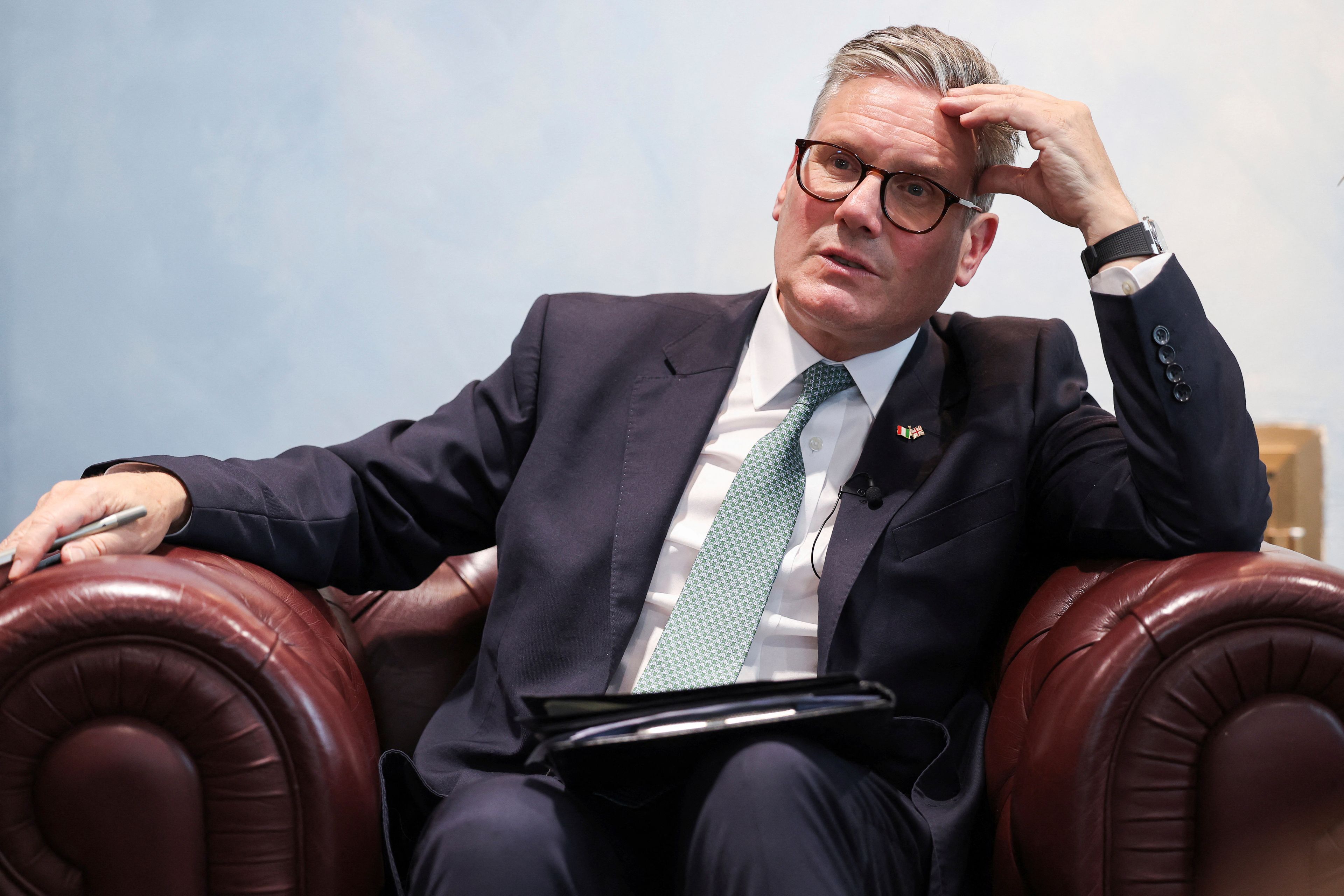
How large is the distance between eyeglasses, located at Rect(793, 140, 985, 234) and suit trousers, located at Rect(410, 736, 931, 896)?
0.73m

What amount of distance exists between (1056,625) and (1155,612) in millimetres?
198

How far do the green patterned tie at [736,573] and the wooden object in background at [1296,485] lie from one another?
3.67ft

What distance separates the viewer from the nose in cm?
135

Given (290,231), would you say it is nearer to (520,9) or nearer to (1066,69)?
(520,9)

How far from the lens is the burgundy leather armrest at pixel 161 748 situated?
964 millimetres

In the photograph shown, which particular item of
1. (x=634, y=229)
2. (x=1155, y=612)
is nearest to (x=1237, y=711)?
(x=1155, y=612)

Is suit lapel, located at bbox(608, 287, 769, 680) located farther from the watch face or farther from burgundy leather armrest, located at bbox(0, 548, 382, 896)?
the watch face

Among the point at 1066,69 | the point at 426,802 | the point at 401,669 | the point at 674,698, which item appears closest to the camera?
the point at 674,698

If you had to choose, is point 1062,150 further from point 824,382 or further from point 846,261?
point 824,382

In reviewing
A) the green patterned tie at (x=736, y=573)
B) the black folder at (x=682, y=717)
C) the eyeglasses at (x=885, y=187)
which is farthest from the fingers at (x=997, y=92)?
the black folder at (x=682, y=717)

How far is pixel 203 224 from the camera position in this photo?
75.7 inches

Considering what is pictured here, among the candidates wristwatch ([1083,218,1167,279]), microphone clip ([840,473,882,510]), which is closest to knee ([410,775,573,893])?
microphone clip ([840,473,882,510])

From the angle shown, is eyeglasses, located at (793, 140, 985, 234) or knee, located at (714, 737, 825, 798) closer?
knee, located at (714, 737, 825, 798)

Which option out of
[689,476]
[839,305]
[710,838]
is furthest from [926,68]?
[710,838]
